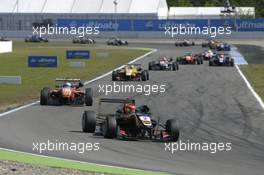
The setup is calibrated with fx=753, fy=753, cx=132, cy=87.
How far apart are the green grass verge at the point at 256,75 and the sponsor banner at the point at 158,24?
48381 mm

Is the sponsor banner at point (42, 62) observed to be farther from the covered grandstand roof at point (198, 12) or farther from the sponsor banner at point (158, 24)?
the covered grandstand roof at point (198, 12)

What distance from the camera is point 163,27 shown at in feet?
319

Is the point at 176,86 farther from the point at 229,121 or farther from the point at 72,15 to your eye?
the point at 72,15

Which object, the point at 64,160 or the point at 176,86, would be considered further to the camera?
the point at 176,86

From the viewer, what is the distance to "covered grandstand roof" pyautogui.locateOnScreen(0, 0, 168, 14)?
374 feet

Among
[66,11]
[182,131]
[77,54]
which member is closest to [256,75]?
[77,54]

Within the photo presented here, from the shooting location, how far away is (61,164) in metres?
11.8

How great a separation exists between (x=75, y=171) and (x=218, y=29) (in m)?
87.1

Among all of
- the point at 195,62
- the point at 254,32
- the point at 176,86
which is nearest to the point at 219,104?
the point at 176,86

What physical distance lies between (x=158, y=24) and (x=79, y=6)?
21.7 meters

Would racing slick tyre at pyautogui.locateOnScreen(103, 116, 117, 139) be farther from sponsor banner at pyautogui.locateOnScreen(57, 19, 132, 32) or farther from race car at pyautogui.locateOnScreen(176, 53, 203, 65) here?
sponsor banner at pyautogui.locateOnScreen(57, 19, 132, 32)

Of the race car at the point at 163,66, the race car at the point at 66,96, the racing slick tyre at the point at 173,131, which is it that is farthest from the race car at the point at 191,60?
the racing slick tyre at the point at 173,131

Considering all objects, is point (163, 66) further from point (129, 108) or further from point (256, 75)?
point (129, 108)

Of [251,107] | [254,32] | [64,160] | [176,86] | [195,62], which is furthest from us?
[254,32]
